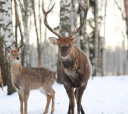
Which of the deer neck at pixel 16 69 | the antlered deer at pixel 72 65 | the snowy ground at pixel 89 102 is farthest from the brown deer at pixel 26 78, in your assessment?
the antlered deer at pixel 72 65

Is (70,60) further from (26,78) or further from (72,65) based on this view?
(26,78)

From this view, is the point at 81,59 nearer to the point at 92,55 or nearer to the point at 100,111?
the point at 100,111

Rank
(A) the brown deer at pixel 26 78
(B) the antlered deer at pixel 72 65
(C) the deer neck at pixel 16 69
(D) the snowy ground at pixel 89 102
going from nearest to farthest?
1. (B) the antlered deer at pixel 72 65
2. (A) the brown deer at pixel 26 78
3. (C) the deer neck at pixel 16 69
4. (D) the snowy ground at pixel 89 102

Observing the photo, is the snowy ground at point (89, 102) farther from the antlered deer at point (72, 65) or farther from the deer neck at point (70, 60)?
the deer neck at point (70, 60)

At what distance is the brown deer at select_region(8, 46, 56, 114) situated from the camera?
6.79 m

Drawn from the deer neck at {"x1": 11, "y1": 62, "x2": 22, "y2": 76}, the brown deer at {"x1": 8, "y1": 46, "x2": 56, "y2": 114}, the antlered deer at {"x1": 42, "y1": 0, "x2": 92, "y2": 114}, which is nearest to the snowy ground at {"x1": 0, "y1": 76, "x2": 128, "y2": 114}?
the brown deer at {"x1": 8, "y1": 46, "x2": 56, "y2": 114}

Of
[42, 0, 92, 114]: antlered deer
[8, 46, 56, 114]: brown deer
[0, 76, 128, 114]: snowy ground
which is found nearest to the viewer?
[42, 0, 92, 114]: antlered deer

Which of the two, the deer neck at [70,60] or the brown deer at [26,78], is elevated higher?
the deer neck at [70,60]

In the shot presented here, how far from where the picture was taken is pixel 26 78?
7051 mm

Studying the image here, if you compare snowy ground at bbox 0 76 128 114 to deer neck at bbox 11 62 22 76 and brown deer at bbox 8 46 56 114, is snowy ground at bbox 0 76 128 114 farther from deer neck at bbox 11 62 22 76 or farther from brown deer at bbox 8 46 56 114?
deer neck at bbox 11 62 22 76

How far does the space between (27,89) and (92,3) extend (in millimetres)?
15612

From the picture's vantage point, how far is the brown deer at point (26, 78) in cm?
679

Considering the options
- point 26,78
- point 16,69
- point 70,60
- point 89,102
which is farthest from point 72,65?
point 89,102

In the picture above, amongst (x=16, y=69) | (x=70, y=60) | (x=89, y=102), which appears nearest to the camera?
(x=70, y=60)
